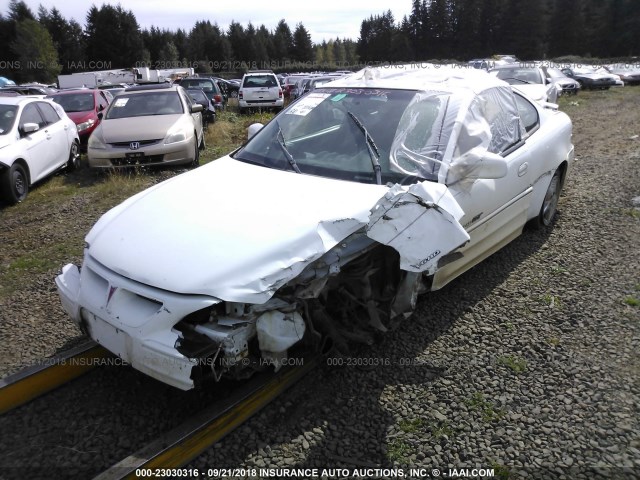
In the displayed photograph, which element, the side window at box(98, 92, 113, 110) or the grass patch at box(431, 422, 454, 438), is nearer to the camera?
the grass patch at box(431, 422, 454, 438)

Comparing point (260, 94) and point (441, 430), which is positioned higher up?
point (260, 94)

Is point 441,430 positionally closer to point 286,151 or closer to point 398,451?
point 398,451

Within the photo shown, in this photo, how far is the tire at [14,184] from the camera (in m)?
7.32

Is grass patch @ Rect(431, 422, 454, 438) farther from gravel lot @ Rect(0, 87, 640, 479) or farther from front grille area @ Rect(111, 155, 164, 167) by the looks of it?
front grille area @ Rect(111, 155, 164, 167)

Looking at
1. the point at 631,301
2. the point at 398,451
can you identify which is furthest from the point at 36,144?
the point at 631,301

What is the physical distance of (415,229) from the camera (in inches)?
115

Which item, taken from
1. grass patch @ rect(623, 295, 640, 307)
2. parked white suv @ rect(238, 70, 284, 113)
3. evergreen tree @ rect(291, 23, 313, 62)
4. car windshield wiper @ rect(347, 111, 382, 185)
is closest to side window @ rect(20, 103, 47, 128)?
car windshield wiper @ rect(347, 111, 382, 185)

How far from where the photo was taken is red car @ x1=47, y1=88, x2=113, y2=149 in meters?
11.9

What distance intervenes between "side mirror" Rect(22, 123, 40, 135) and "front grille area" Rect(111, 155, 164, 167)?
1303 millimetres

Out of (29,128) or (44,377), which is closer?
(44,377)

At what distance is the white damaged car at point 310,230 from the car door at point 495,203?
18 mm

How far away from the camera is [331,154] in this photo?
3.72m

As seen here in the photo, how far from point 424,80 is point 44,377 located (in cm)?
359

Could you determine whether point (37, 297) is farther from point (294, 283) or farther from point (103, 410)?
point (294, 283)
